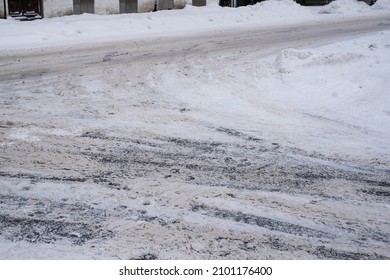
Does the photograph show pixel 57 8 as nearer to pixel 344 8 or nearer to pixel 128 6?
pixel 128 6

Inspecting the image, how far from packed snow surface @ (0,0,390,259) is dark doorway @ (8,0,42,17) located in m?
8.81

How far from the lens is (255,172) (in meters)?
4.46

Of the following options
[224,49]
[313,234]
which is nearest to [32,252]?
[313,234]

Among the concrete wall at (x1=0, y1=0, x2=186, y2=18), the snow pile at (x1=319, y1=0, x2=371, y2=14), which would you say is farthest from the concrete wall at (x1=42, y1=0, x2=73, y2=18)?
the snow pile at (x1=319, y1=0, x2=371, y2=14)

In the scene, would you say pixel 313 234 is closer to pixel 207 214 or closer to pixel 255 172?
pixel 207 214

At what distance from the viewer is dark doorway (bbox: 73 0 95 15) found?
64.4 ft

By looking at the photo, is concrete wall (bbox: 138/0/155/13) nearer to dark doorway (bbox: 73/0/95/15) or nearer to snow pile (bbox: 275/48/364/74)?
dark doorway (bbox: 73/0/95/15)

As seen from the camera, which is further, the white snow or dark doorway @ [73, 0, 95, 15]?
dark doorway @ [73, 0, 95, 15]

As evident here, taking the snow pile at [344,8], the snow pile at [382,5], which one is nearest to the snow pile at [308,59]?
the snow pile at [344,8]

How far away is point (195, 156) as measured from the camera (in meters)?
4.85

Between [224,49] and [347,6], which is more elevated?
[347,6]

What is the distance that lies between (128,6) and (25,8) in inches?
187

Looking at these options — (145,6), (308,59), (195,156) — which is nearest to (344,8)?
(145,6)

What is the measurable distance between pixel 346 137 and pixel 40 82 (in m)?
5.24
